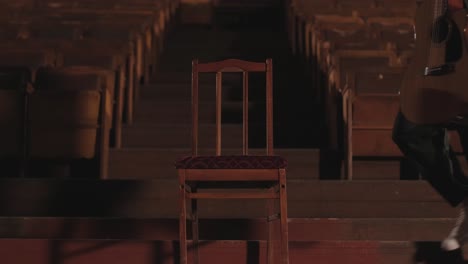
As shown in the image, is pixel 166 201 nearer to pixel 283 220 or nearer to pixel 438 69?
pixel 283 220

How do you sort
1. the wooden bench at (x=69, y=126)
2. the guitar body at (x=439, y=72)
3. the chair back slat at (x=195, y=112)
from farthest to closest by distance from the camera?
the wooden bench at (x=69, y=126) → the chair back slat at (x=195, y=112) → the guitar body at (x=439, y=72)

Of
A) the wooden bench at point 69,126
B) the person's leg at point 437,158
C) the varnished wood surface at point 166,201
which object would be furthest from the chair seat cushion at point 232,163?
the wooden bench at point 69,126

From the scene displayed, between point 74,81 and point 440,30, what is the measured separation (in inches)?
26.8

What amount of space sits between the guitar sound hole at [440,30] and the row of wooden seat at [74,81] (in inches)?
23.5

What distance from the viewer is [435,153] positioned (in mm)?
594

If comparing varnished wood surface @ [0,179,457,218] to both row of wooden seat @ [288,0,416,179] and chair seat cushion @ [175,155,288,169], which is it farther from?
chair seat cushion @ [175,155,288,169]

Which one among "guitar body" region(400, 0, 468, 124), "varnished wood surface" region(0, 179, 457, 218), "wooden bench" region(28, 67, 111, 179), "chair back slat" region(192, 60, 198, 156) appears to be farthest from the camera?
"wooden bench" region(28, 67, 111, 179)

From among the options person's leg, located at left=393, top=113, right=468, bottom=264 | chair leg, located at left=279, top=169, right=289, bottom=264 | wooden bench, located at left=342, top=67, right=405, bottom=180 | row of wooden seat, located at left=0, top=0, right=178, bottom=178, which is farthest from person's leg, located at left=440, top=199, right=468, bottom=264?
row of wooden seat, located at left=0, top=0, right=178, bottom=178

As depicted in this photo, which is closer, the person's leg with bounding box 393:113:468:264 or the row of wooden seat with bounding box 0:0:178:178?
the person's leg with bounding box 393:113:468:264

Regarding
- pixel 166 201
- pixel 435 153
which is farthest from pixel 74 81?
pixel 435 153

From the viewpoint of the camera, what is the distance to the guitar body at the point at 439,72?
0.55m

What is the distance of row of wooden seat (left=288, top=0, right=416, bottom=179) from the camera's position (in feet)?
3.48

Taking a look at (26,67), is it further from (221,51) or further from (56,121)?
(221,51)

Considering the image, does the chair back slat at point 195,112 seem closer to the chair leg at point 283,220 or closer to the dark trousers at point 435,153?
the chair leg at point 283,220
